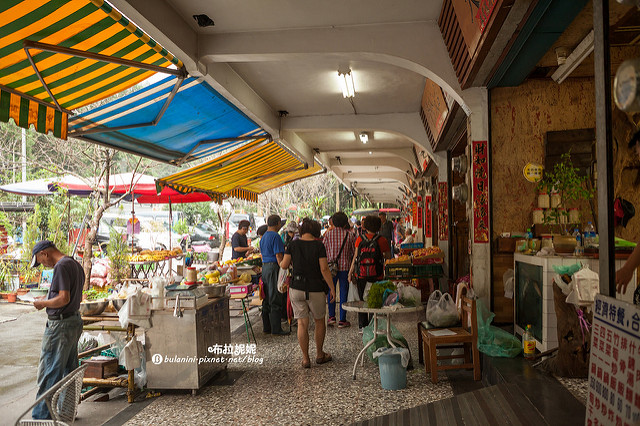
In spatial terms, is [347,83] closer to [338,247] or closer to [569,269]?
[338,247]

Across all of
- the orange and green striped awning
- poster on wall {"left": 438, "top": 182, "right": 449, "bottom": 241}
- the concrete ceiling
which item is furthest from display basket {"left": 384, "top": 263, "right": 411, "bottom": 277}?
the orange and green striped awning

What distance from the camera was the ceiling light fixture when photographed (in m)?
7.15

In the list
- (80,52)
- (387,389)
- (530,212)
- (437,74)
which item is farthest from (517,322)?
Answer: (80,52)

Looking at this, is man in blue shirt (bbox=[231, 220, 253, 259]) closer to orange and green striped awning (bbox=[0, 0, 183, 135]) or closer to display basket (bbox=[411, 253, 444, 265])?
display basket (bbox=[411, 253, 444, 265])

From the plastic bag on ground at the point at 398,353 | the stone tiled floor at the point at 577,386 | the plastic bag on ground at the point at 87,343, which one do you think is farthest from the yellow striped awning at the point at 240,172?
the stone tiled floor at the point at 577,386

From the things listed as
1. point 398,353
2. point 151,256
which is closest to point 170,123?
point 398,353

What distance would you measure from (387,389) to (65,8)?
4.43 metres

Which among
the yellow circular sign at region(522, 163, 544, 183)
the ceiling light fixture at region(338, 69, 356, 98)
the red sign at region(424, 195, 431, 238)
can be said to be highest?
the ceiling light fixture at region(338, 69, 356, 98)

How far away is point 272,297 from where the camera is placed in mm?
7801

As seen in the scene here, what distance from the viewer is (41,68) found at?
441cm

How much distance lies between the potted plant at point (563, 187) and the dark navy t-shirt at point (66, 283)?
474 cm

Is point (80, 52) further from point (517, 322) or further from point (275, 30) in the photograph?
point (517, 322)

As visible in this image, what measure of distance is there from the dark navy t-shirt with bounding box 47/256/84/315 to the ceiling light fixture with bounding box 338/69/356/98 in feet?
14.3

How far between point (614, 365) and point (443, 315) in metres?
3.13
